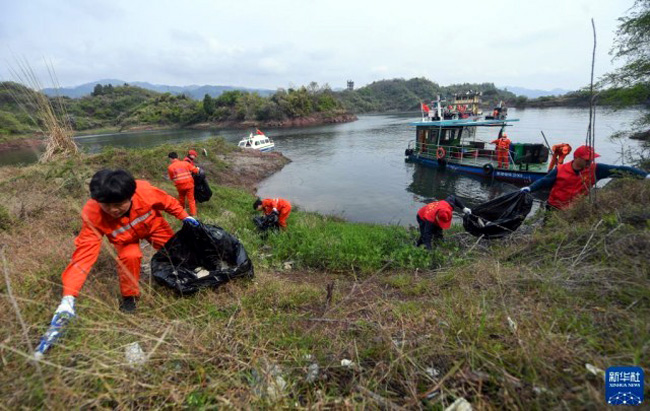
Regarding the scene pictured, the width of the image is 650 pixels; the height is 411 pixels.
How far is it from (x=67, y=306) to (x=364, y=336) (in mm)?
1984

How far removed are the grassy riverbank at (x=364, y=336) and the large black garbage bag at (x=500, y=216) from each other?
104 centimetres

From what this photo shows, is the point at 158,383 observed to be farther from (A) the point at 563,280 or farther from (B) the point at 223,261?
(A) the point at 563,280

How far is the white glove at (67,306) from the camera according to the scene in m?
1.83

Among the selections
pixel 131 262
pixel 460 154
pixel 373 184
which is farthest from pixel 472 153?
pixel 131 262

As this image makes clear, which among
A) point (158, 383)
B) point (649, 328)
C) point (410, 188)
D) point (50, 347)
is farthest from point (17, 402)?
point (410, 188)

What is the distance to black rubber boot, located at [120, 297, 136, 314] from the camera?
7.58ft

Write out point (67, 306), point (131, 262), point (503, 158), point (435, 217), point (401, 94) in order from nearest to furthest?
point (67, 306)
point (131, 262)
point (435, 217)
point (503, 158)
point (401, 94)

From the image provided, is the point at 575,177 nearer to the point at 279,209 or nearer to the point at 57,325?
the point at 279,209

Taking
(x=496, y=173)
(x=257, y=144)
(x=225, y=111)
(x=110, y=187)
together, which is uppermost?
(x=225, y=111)

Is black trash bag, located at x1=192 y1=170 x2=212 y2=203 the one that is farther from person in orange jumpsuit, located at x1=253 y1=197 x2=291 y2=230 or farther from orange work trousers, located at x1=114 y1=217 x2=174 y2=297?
orange work trousers, located at x1=114 y1=217 x2=174 y2=297

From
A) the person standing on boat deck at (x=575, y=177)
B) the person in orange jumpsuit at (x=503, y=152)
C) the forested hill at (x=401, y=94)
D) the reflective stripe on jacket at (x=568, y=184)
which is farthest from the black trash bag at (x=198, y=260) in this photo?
the forested hill at (x=401, y=94)

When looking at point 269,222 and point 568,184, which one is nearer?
point 568,184

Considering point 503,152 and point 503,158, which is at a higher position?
point 503,152

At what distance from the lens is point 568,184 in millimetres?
4109
